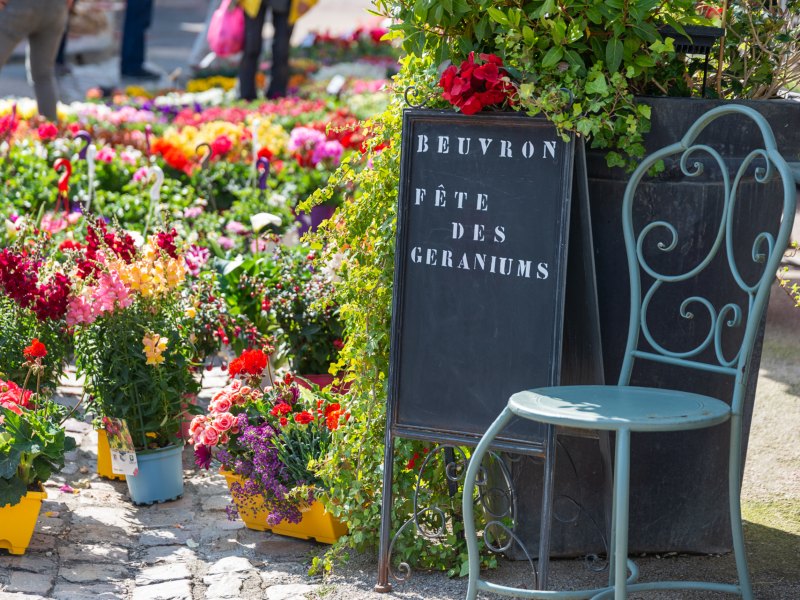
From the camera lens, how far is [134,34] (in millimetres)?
18094

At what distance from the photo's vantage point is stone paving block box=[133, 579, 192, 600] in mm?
3305

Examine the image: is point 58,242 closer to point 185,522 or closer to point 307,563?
point 185,522

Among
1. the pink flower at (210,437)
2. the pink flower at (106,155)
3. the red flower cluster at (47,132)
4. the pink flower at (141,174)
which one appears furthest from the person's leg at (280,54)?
the pink flower at (210,437)

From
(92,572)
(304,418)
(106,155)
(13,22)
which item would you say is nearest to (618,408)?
(304,418)

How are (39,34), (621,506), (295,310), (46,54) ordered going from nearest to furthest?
(621,506) → (295,310) → (39,34) → (46,54)

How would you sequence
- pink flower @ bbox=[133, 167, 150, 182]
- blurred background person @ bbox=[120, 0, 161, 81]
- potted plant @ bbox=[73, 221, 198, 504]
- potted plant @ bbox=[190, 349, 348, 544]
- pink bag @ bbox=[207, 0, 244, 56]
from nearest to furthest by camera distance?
potted plant @ bbox=[190, 349, 348, 544], potted plant @ bbox=[73, 221, 198, 504], pink flower @ bbox=[133, 167, 150, 182], pink bag @ bbox=[207, 0, 244, 56], blurred background person @ bbox=[120, 0, 161, 81]

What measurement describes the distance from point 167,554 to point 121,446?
0.46 m

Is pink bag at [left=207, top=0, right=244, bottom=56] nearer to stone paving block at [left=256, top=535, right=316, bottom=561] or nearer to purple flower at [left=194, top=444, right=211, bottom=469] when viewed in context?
purple flower at [left=194, top=444, right=211, bottom=469]

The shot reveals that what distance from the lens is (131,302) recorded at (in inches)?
154

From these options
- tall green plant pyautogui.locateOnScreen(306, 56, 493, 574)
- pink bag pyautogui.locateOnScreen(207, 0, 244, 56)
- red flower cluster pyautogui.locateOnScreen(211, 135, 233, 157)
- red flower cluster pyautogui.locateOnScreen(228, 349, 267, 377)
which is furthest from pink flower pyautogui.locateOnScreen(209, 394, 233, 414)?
pink bag pyautogui.locateOnScreen(207, 0, 244, 56)

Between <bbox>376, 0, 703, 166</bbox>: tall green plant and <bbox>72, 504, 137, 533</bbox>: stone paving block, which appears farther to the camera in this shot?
<bbox>72, 504, 137, 533</bbox>: stone paving block

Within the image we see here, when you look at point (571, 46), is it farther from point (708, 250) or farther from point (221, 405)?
point (221, 405)

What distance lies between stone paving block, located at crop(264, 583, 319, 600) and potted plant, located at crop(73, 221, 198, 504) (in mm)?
850

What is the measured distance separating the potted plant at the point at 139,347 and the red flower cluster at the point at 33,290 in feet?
0.22
